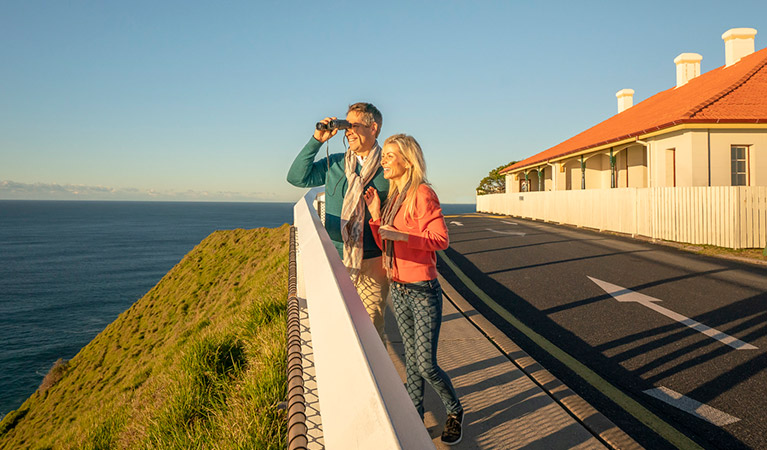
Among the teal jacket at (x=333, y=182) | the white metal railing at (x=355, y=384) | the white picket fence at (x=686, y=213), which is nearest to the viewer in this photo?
the white metal railing at (x=355, y=384)

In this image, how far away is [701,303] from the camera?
6.46 metres

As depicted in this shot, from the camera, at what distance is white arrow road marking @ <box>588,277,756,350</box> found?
16.1ft

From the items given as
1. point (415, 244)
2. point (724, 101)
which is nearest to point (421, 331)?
point (415, 244)

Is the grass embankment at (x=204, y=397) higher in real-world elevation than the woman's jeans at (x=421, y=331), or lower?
lower

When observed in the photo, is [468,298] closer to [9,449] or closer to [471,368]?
[471,368]

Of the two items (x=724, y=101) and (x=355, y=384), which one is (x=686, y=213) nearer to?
(x=724, y=101)

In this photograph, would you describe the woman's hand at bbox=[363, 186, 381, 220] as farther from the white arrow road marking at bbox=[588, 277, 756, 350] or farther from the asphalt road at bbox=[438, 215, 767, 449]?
the white arrow road marking at bbox=[588, 277, 756, 350]

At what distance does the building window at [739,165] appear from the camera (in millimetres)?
15547

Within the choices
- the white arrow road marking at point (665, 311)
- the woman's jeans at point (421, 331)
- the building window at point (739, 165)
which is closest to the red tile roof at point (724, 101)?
the building window at point (739, 165)

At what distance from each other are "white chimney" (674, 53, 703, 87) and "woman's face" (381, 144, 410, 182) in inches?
1067

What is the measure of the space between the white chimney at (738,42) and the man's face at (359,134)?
24928mm

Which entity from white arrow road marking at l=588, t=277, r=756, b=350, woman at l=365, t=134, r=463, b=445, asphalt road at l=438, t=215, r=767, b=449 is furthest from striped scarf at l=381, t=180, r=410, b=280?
white arrow road marking at l=588, t=277, r=756, b=350

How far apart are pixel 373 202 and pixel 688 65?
27434 mm

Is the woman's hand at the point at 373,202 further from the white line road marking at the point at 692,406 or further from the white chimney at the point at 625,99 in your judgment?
the white chimney at the point at 625,99
